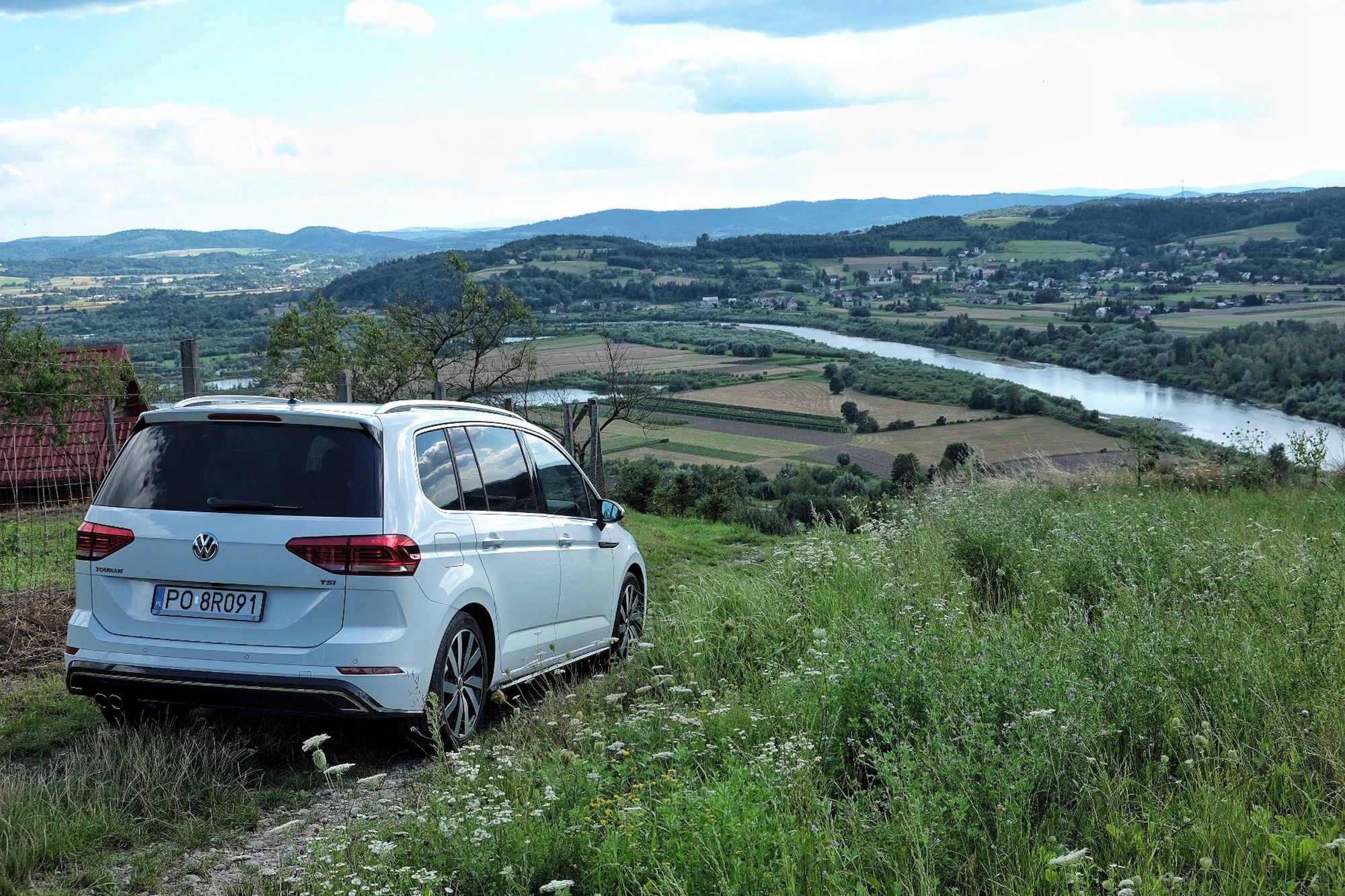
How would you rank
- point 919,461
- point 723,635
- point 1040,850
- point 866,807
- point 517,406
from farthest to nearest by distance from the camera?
point 919,461 → point 517,406 → point 723,635 → point 866,807 → point 1040,850

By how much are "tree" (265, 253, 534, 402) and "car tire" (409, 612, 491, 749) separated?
878 inches

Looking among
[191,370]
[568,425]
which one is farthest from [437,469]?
[568,425]

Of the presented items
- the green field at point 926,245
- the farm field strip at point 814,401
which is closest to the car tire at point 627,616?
the farm field strip at point 814,401

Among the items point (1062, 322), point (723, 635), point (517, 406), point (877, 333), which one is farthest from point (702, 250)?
point (723, 635)

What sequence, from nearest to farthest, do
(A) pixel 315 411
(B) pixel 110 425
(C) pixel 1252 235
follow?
(A) pixel 315 411 < (B) pixel 110 425 < (C) pixel 1252 235

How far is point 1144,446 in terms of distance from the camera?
1725 centimetres

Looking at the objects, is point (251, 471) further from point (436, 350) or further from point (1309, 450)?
point (436, 350)

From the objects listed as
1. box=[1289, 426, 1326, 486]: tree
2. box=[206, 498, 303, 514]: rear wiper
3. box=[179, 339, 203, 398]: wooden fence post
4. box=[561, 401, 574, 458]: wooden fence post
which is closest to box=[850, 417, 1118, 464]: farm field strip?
box=[1289, 426, 1326, 486]: tree

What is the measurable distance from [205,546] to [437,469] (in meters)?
1.22

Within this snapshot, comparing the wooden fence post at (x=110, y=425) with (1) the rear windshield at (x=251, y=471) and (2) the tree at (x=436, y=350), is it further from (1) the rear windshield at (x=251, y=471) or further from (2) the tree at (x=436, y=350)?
(2) the tree at (x=436, y=350)

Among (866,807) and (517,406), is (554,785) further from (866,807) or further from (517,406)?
(517,406)

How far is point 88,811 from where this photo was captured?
4426 mm

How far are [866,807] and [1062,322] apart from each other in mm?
85176

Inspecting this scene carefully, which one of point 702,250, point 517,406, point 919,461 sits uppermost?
point 702,250
